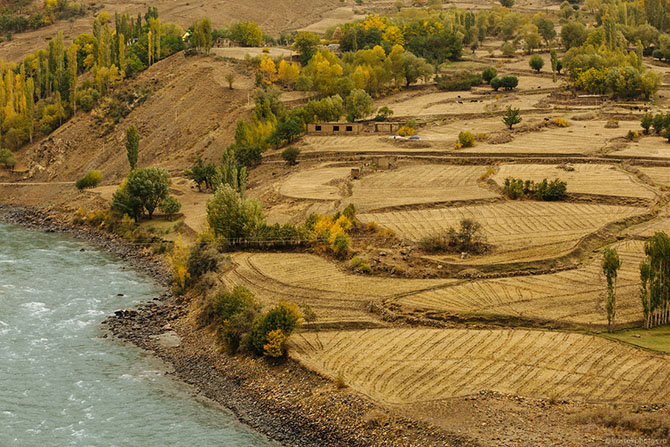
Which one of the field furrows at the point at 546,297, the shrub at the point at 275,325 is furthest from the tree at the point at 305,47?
the shrub at the point at 275,325

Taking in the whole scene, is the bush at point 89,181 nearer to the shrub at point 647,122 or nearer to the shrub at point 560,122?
the shrub at point 560,122

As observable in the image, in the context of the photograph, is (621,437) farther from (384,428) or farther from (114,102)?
(114,102)

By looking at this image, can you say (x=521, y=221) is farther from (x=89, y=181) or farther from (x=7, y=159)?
(x=7, y=159)

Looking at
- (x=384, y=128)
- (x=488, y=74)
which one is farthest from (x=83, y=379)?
(x=488, y=74)

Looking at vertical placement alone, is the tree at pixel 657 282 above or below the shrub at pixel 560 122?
above

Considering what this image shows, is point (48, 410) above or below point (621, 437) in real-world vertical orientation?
below

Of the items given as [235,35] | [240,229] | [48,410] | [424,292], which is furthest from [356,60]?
[48,410]

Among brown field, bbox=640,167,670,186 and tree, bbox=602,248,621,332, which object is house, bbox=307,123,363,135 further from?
tree, bbox=602,248,621,332
